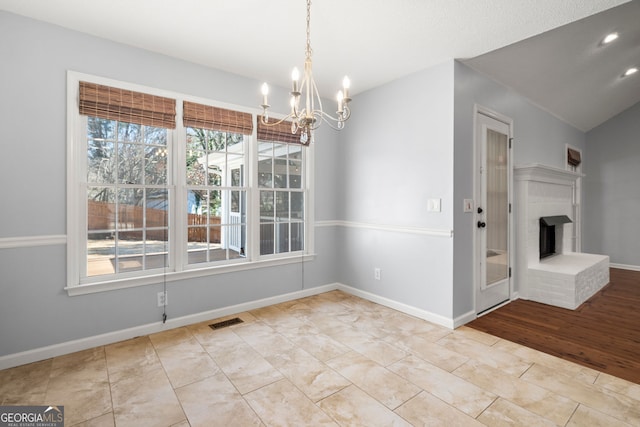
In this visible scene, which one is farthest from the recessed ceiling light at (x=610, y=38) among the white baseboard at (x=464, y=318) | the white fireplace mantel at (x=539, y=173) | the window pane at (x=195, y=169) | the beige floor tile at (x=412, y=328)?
the window pane at (x=195, y=169)

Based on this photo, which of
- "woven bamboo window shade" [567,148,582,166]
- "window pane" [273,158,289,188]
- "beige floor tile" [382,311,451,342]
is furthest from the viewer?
"woven bamboo window shade" [567,148,582,166]

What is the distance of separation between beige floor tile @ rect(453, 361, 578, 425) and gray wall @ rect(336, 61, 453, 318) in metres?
0.84

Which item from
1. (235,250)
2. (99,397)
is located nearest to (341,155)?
(235,250)

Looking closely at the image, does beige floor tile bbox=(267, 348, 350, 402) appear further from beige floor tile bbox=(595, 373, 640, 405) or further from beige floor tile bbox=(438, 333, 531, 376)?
beige floor tile bbox=(595, 373, 640, 405)

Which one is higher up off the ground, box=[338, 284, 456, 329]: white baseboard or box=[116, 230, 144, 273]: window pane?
box=[116, 230, 144, 273]: window pane

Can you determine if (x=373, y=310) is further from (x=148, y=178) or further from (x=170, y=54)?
(x=170, y=54)

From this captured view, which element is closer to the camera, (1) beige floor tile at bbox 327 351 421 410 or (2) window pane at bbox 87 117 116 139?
(1) beige floor tile at bbox 327 351 421 410

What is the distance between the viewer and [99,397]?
195 centimetres

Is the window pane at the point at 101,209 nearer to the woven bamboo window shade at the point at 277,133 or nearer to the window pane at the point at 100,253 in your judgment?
the window pane at the point at 100,253

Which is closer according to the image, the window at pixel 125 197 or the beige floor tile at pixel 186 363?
the beige floor tile at pixel 186 363

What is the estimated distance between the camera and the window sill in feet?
8.41

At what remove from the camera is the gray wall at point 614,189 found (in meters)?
5.64

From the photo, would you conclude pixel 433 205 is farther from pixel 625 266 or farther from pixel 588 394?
pixel 625 266

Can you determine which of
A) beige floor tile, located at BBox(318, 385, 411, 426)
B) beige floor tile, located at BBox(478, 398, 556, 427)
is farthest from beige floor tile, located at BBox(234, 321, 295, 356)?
beige floor tile, located at BBox(478, 398, 556, 427)
